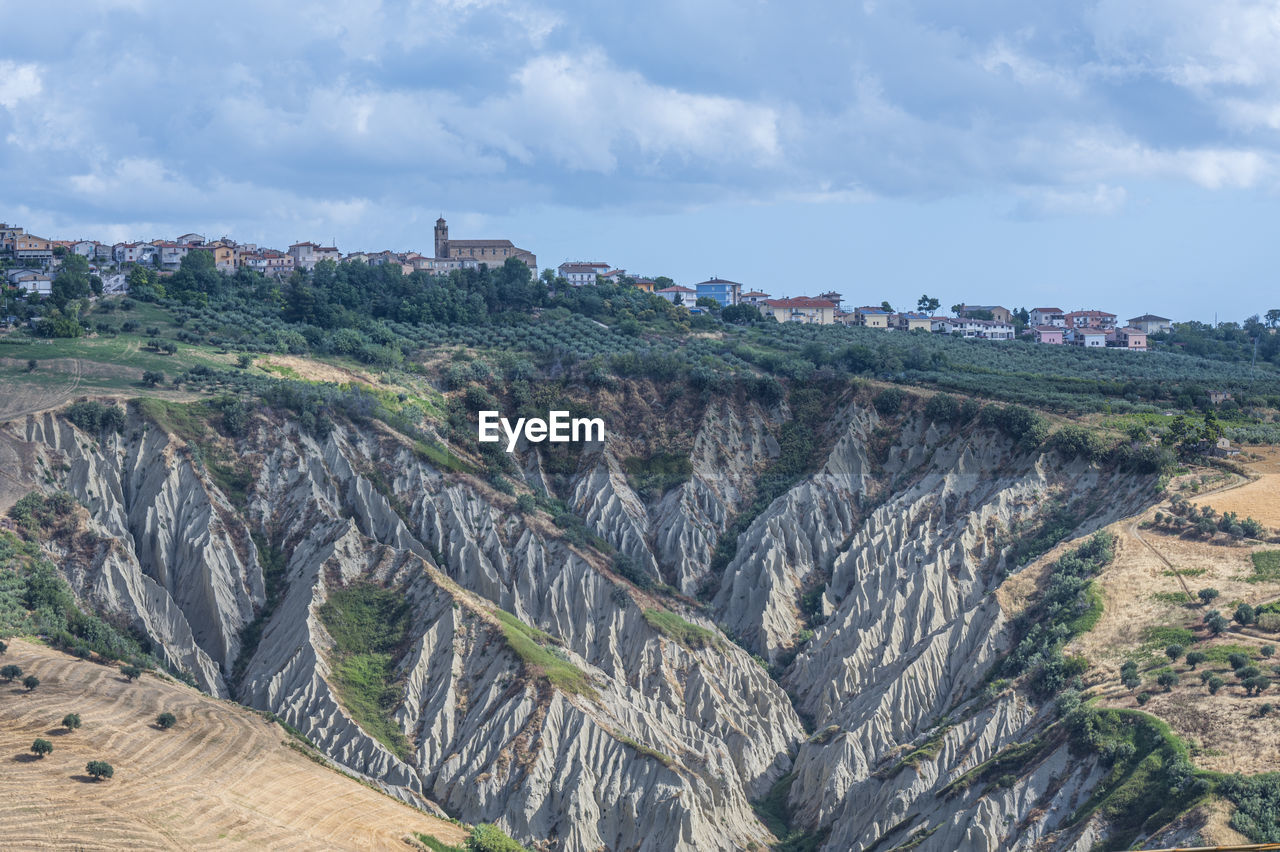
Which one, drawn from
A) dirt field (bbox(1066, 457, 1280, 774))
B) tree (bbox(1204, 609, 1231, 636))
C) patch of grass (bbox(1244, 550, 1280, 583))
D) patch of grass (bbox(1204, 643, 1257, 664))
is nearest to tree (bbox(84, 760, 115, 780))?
dirt field (bbox(1066, 457, 1280, 774))

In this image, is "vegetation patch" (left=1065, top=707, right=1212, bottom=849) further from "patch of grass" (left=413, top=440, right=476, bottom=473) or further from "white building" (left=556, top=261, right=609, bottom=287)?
"white building" (left=556, top=261, right=609, bottom=287)

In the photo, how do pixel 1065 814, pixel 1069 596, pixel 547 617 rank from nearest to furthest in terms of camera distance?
pixel 1065 814 → pixel 1069 596 → pixel 547 617

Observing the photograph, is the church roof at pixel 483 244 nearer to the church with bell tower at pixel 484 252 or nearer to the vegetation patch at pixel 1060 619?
the church with bell tower at pixel 484 252

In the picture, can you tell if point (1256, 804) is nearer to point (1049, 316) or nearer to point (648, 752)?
point (648, 752)

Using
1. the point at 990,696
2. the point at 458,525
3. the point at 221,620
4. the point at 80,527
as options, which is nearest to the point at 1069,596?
the point at 990,696

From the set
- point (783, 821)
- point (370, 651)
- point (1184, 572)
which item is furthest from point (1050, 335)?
point (370, 651)

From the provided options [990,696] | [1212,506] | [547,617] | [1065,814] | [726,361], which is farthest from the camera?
[726,361]

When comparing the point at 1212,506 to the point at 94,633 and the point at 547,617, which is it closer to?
the point at 547,617
